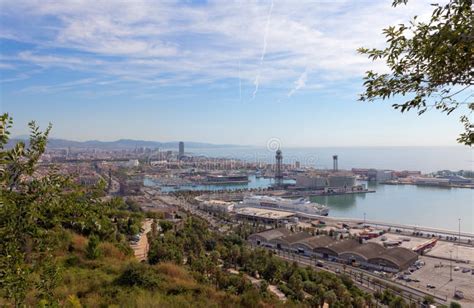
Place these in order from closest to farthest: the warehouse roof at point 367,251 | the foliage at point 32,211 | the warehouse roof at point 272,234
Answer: the foliage at point 32,211
the warehouse roof at point 367,251
the warehouse roof at point 272,234

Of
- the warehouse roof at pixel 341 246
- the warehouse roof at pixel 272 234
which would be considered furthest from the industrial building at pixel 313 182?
the warehouse roof at pixel 341 246

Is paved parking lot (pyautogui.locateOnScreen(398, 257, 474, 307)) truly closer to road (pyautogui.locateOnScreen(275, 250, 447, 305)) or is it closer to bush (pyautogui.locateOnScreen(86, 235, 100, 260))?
road (pyautogui.locateOnScreen(275, 250, 447, 305))

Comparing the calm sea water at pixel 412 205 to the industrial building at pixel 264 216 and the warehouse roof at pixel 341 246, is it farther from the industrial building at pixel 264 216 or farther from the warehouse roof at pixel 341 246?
the warehouse roof at pixel 341 246

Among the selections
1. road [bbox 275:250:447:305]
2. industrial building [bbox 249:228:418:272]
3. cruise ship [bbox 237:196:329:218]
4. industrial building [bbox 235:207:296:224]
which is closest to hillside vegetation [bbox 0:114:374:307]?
road [bbox 275:250:447:305]

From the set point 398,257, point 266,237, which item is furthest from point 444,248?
point 266,237

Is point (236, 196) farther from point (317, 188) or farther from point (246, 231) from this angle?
point (246, 231)

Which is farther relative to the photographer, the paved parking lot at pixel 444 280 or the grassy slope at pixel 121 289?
the paved parking lot at pixel 444 280
